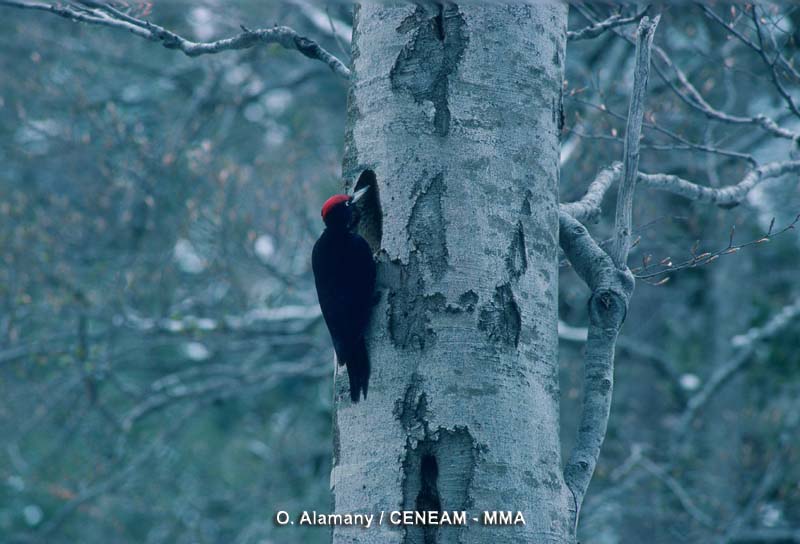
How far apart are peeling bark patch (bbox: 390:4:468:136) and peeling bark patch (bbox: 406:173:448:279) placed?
0.15 metres

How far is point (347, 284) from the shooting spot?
2600mm

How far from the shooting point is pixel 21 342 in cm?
789

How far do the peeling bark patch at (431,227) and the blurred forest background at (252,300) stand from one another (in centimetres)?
461

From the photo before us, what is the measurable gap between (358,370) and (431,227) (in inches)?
16.1

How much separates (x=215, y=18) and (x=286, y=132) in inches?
106

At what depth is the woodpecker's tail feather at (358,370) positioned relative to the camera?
2.27 meters

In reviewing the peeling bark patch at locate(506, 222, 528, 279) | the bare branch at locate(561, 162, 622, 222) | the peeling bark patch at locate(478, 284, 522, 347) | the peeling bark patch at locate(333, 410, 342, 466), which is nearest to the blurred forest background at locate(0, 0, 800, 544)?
the bare branch at locate(561, 162, 622, 222)

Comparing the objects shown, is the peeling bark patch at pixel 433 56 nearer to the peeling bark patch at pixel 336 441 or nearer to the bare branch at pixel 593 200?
the bare branch at pixel 593 200

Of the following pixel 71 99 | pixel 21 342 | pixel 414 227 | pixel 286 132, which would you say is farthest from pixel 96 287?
pixel 414 227

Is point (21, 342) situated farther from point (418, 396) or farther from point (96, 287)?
point (418, 396)

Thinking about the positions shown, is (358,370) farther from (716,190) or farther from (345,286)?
(716,190)

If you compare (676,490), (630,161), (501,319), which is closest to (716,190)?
(630,161)

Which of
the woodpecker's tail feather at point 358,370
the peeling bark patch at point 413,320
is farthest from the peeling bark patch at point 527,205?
the woodpecker's tail feather at point 358,370

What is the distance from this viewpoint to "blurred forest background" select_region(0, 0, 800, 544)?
24.7 feet
